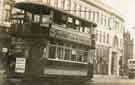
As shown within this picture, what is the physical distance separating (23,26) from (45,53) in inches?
43.6

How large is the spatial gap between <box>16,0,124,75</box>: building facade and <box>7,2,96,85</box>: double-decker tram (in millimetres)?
10561

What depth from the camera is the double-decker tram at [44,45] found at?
9906 mm

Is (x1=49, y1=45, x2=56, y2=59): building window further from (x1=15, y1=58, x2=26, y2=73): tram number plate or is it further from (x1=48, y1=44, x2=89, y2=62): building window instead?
(x1=15, y1=58, x2=26, y2=73): tram number plate

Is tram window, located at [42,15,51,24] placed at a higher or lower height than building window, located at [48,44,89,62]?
higher

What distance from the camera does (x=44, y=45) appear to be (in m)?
9.87

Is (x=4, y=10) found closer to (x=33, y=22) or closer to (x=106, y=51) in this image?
(x=33, y=22)

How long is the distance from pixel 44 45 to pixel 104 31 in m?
15.6

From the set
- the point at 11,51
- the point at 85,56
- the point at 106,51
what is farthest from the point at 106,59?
the point at 11,51

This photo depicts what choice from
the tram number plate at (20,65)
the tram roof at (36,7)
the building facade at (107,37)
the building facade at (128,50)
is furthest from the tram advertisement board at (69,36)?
the building facade at (128,50)

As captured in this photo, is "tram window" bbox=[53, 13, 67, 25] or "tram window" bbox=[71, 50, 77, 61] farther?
"tram window" bbox=[71, 50, 77, 61]

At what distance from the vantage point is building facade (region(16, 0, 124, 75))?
2288 centimetres

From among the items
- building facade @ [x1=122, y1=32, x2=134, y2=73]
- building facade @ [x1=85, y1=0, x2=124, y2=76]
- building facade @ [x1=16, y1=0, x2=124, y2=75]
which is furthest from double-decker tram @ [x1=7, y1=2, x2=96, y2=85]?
building facade @ [x1=122, y1=32, x2=134, y2=73]

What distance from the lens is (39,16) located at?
10.3 meters

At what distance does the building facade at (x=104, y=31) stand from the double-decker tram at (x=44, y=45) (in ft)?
34.7
